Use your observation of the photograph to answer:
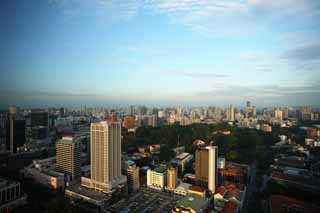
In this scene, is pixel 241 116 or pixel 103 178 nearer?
pixel 103 178

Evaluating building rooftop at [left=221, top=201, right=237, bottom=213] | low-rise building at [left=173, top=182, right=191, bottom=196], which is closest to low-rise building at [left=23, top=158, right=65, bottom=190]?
low-rise building at [left=173, top=182, right=191, bottom=196]

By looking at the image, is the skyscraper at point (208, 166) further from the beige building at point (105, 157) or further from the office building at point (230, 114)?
the office building at point (230, 114)

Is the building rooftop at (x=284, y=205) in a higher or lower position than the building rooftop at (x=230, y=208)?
higher

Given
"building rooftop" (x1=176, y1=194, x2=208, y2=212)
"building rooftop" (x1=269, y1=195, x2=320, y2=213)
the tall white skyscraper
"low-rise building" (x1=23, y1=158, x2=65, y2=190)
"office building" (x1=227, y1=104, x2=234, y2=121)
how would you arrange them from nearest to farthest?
1. "building rooftop" (x1=269, y1=195, x2=320, y2=213)
2. "building rooftop" (x1=176, y1=194, x2=208, y2=212)
3. the tall white skyscraper
4. "low-rise building" (x1=23, y1=158, x2=65, y2=190)
5. "office building" (x1=227, y1=104, x2=234, y2=121)

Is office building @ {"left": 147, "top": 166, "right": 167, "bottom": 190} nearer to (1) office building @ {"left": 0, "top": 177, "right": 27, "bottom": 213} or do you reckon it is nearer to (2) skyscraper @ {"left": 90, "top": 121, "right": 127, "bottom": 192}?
(2) skyscraper @ {"left": 90, "top": 121, "right": 127, "bottom": 192}

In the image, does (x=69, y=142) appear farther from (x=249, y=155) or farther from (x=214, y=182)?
(x=249, y=155)

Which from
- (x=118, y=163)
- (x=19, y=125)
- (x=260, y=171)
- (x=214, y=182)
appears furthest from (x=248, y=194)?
(x=19, y=125)

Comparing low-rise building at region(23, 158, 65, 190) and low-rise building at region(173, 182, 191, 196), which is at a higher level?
low-rise building at region(23, 158, 65, 190)

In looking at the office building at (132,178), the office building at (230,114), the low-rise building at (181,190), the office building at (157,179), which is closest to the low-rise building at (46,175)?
the office building at (132,178)
